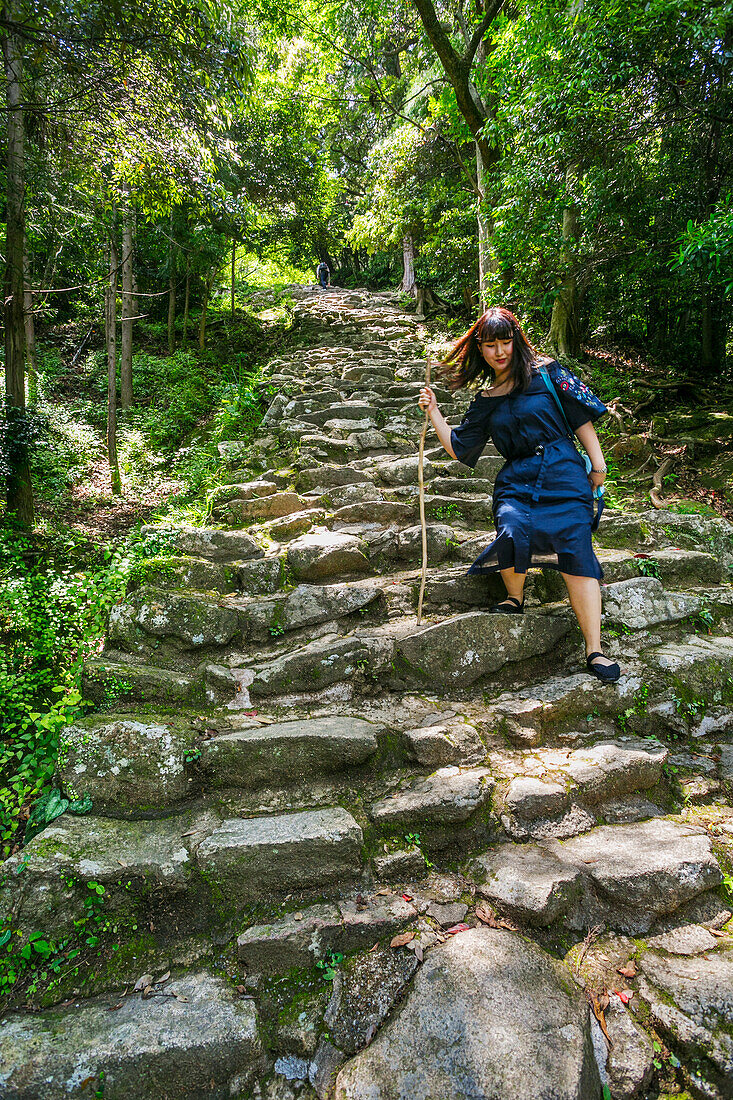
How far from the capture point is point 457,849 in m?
2.29

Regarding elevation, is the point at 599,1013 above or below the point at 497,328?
below

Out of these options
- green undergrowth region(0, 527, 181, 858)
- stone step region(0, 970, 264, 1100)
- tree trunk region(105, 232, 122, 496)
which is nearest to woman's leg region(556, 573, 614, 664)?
stone step region(0, 970, 264, 1100)

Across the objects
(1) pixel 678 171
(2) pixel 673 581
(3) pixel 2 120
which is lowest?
(2) pixel 673 581

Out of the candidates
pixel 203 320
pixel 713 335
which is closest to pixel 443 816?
pixel 713 335

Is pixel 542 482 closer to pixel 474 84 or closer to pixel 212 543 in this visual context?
pixel 212 543

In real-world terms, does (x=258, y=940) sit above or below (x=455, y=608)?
below

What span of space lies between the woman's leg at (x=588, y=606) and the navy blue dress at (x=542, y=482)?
0.19 ft

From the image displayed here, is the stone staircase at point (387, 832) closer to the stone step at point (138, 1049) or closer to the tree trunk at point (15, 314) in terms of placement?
the stone step at point (138, 1049)

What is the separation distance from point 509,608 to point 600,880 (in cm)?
151

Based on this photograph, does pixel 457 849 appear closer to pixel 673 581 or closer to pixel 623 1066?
pixel 623 1066

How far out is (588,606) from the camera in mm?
2941

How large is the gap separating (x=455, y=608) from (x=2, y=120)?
19.2 ft

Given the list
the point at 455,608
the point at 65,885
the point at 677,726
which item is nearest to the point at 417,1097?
the point at 65,885

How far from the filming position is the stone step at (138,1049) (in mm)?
1603
